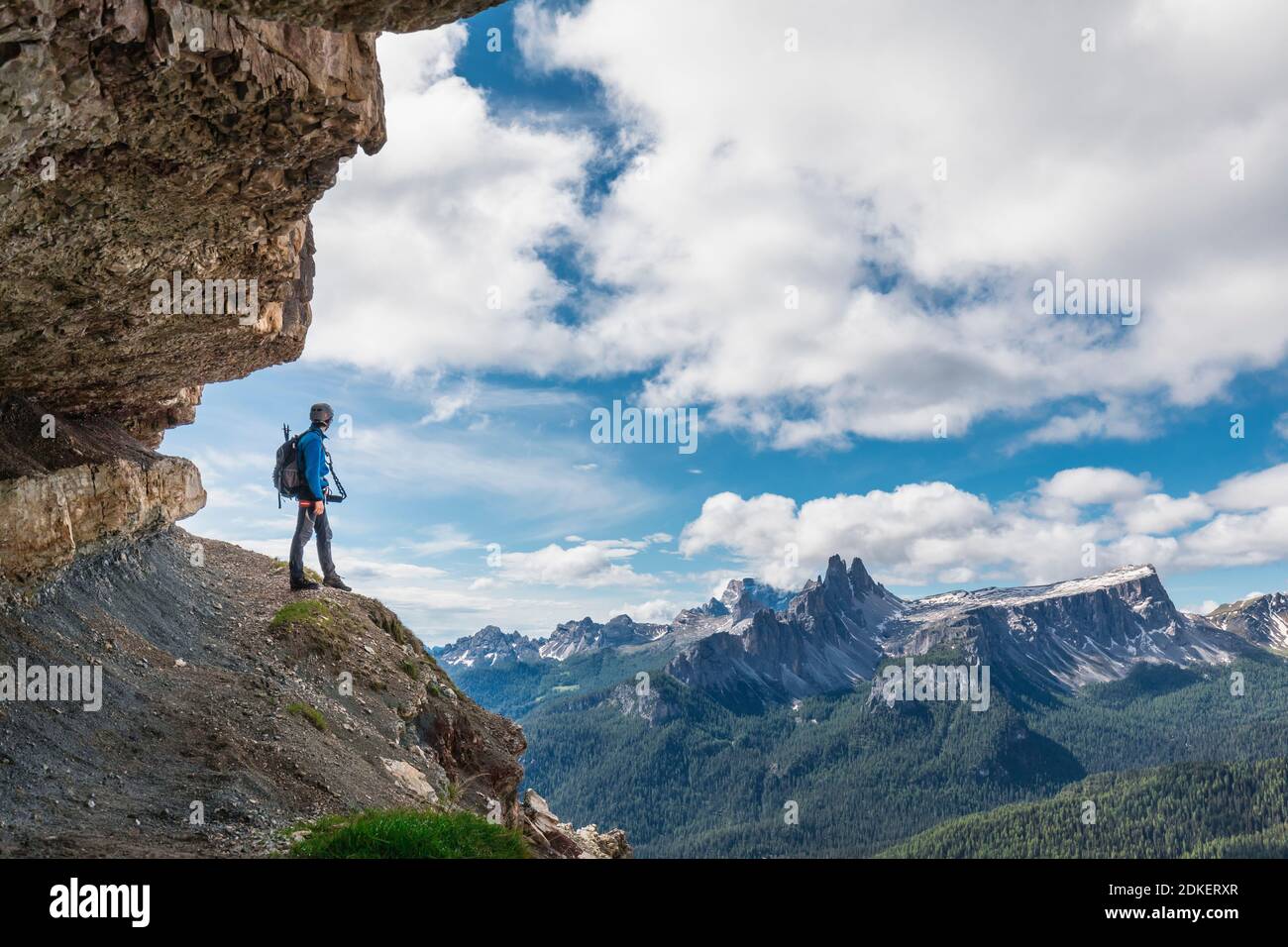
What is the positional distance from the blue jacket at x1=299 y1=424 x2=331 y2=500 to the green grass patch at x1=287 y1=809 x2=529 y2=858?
45.9 feet

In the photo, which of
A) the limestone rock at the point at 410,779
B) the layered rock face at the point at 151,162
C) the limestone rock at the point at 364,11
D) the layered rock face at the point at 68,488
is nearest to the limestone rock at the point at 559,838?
the limestone rock at the point at 410,779

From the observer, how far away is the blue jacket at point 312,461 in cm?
2344

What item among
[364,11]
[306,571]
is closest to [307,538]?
[306,571]

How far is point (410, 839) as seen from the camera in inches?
395

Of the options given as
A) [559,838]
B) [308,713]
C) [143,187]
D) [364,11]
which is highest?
[364,11]

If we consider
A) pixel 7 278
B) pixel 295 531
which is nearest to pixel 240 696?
pixel 295 531

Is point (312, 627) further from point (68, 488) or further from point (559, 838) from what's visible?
point (559, 838)

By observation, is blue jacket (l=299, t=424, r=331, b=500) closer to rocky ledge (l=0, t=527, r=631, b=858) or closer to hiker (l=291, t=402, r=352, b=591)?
hiker (l=291, t=402, r=352, b=591)

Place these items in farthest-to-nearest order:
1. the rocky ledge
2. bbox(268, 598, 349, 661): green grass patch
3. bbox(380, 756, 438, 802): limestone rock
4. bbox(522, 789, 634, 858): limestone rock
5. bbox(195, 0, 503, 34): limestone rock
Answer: bbox(522, 789, 634, 858): limestone rock < bbox(268, 598, 349, 661): green grass patch < bbox(380, 756, 438, 802): limestone rock < the rocky ledge < bbox(195, 0, 503, 34): limestone rock

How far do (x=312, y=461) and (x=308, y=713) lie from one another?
340 inches

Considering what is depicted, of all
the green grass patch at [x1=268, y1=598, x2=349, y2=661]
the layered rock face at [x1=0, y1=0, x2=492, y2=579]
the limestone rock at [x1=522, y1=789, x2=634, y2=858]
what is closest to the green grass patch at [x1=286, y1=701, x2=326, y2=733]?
the green grass patch at [x1=268, y1=598, x2=349, y2=661]

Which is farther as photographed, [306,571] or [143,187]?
[306,571]

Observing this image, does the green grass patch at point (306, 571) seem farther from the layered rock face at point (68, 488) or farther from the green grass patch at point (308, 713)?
the green grass patch at point (308, 713)

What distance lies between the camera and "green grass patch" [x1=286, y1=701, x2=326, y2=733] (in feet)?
57.9
